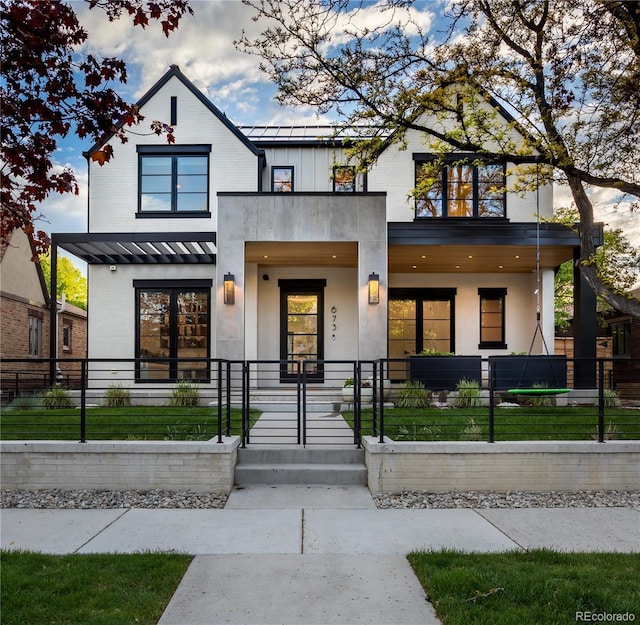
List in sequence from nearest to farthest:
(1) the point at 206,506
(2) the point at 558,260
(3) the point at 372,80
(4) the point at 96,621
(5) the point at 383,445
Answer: (4) the point at 96,621, (1) the point at 206,506, (5) the point at 383,445, (3) the point at 372,80, (2) the point at 558,260

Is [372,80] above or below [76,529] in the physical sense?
above

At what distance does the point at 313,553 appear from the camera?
4492 millimetres

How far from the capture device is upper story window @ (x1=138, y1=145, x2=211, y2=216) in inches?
548

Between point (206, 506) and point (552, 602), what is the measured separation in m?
3.83

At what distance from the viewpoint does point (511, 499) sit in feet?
20.3

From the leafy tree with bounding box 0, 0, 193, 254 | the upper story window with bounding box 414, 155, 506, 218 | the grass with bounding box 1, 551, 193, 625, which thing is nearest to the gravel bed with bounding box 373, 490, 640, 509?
the grass with bounding box 1, 551, 193, 625

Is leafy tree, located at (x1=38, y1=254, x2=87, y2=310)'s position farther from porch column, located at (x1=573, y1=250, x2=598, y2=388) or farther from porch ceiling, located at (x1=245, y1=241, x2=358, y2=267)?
porch column, located at (x1=573, y1=250, x2=598, y2=388)

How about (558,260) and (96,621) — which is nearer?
(96,621)

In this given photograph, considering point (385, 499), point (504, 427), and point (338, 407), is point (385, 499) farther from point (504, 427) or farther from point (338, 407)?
point (338, 407)

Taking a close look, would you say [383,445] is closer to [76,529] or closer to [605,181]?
[76,529]

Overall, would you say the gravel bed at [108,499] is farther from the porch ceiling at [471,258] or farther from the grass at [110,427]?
the porch ceiling at [471,258]

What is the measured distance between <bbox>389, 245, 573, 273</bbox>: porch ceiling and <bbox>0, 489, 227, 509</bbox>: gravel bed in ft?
26.7

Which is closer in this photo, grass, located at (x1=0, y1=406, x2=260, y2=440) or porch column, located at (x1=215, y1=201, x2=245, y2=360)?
grass, located at (x1=0, y1=406, x2=260, y2=440)

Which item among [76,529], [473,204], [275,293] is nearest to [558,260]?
[473,204]
